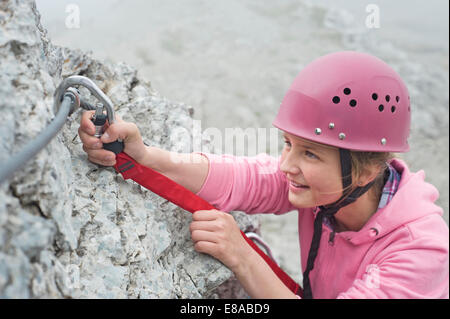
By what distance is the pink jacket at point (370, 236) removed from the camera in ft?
6.15

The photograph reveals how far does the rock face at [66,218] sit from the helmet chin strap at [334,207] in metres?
0.82

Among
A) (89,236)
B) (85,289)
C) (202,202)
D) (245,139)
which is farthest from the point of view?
(245,139)

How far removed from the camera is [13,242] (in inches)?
40.8

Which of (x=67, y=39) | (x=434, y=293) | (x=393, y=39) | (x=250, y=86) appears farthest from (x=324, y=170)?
(x=393, y=39)

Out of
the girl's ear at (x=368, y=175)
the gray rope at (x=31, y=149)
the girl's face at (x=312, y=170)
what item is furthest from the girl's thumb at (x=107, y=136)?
the girl's ear at (x=368, y=175)

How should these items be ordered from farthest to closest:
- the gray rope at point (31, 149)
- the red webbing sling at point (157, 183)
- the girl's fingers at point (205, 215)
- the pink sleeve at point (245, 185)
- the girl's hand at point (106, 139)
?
the pink sleeve at point (245, 185) < the girl's fingers at point (205, 215) < the red webbing sling at point (157, 183) < the girl's hand at point (106, 139) < the gray rope at point (31, 149)

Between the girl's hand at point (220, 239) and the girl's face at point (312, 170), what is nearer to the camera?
the girl's hand at point (220, 239)

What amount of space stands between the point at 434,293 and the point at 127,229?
1668 mm

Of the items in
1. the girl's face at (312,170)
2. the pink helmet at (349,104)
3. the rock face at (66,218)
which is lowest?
the rock face at (66,218)

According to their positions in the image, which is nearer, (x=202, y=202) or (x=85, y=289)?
(x=85, y=289)

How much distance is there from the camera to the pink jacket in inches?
73.8

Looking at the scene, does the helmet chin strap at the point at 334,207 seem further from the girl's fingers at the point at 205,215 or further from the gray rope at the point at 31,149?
the gray rope at the point at 31,149
